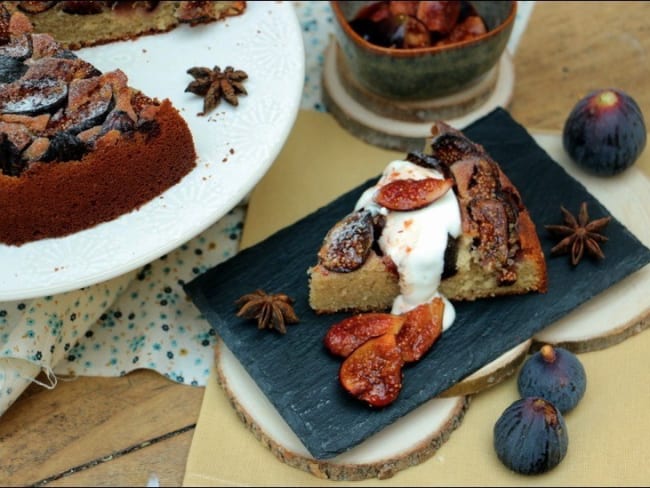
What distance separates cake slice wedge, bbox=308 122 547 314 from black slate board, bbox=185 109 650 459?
73 millimetres

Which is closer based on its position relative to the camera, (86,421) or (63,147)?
(63,147)

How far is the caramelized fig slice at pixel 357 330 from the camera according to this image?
2.89m

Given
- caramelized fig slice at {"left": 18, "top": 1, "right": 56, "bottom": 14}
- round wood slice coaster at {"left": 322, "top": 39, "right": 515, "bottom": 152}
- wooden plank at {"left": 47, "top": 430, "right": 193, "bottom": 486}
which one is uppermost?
caramelized fig slice at {"left": 18, "top": 1, "right": 56, "bottom": 14}

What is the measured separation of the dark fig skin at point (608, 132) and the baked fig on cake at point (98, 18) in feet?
4.23

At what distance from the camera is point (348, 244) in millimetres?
2951

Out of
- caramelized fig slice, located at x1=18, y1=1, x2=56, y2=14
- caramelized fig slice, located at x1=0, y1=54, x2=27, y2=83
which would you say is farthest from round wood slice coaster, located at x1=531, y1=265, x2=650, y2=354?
caramelized fig slice, located at x1=18, y1=1, x2=56, y2=14

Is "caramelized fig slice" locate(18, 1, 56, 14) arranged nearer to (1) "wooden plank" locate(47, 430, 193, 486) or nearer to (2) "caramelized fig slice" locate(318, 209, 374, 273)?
(2) "caramelized fig slice" locate(318, 209, 374, 273)

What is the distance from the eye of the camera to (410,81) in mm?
3561

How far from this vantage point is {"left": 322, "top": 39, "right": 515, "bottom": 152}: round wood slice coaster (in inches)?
144

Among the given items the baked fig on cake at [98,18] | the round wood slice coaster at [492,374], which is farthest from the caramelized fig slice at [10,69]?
the round wood slice coaster at [492,374]

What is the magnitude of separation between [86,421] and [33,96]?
2.98 feet

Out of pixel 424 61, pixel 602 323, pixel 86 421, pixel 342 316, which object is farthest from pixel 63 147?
pixel 602 323

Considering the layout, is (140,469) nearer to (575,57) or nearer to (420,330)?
(420,330)

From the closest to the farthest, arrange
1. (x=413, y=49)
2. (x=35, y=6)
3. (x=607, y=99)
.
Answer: (x=607, y=99) → (x=413, y=49) → (x=35, y=6)
